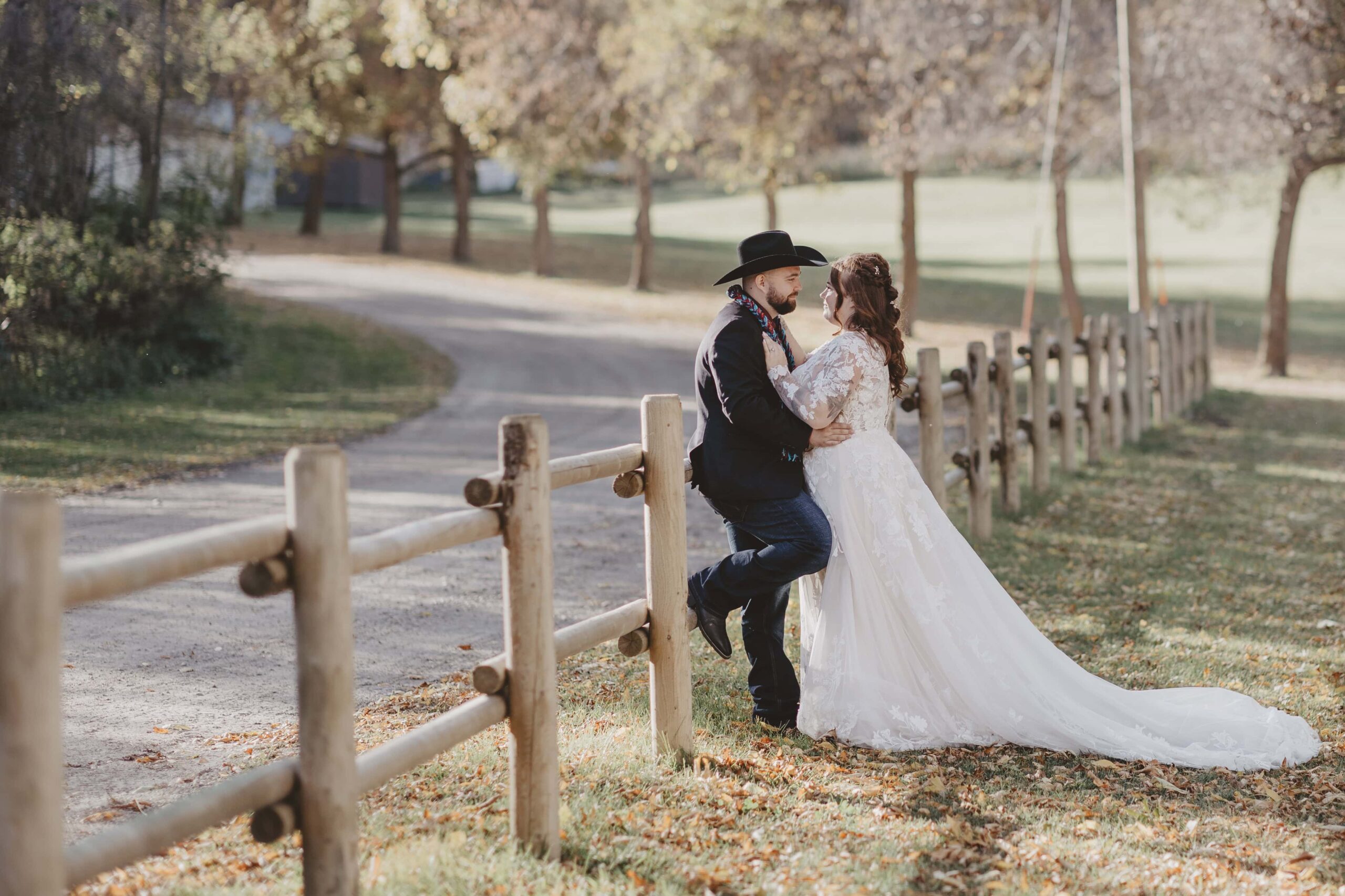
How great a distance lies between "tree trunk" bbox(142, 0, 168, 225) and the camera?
15.3 meters

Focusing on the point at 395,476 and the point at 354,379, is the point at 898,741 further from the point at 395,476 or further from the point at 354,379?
the point at 354,379

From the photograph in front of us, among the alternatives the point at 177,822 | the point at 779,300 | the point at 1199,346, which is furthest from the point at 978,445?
the point at 1199,346

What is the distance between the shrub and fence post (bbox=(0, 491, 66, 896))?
12.6 m

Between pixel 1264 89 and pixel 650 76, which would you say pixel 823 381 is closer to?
pixel 1264 89

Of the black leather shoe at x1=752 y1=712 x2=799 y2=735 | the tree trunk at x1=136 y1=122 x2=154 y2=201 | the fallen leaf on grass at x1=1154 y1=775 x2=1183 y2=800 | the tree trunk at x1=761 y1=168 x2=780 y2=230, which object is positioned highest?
the tree trunk at x1=761 y1=168 x2=780 y2=230

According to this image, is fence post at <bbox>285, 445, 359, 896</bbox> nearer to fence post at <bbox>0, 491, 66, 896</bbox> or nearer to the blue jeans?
fence post at <bbox>0, 491, 66, 896</bbox>

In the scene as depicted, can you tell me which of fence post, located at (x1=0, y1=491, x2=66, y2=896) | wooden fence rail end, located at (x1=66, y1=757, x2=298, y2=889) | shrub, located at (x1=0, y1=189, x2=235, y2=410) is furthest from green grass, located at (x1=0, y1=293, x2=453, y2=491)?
fence post, located at (x1=0, y1=491, x2=66, y2=896)

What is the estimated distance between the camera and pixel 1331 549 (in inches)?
378

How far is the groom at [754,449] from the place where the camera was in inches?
195

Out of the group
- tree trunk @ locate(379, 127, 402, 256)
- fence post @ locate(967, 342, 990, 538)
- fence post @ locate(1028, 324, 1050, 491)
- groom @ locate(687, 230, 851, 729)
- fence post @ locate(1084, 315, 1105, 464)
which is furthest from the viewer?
tree trunk @ locate(379, 127, 402, 256)

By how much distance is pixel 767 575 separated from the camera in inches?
201

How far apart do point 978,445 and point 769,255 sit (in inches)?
193

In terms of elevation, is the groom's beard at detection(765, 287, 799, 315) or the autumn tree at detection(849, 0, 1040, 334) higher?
the autumn tree at detection(849, 0, 1040, 334)

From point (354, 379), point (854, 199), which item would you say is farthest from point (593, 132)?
point (854, 199)
